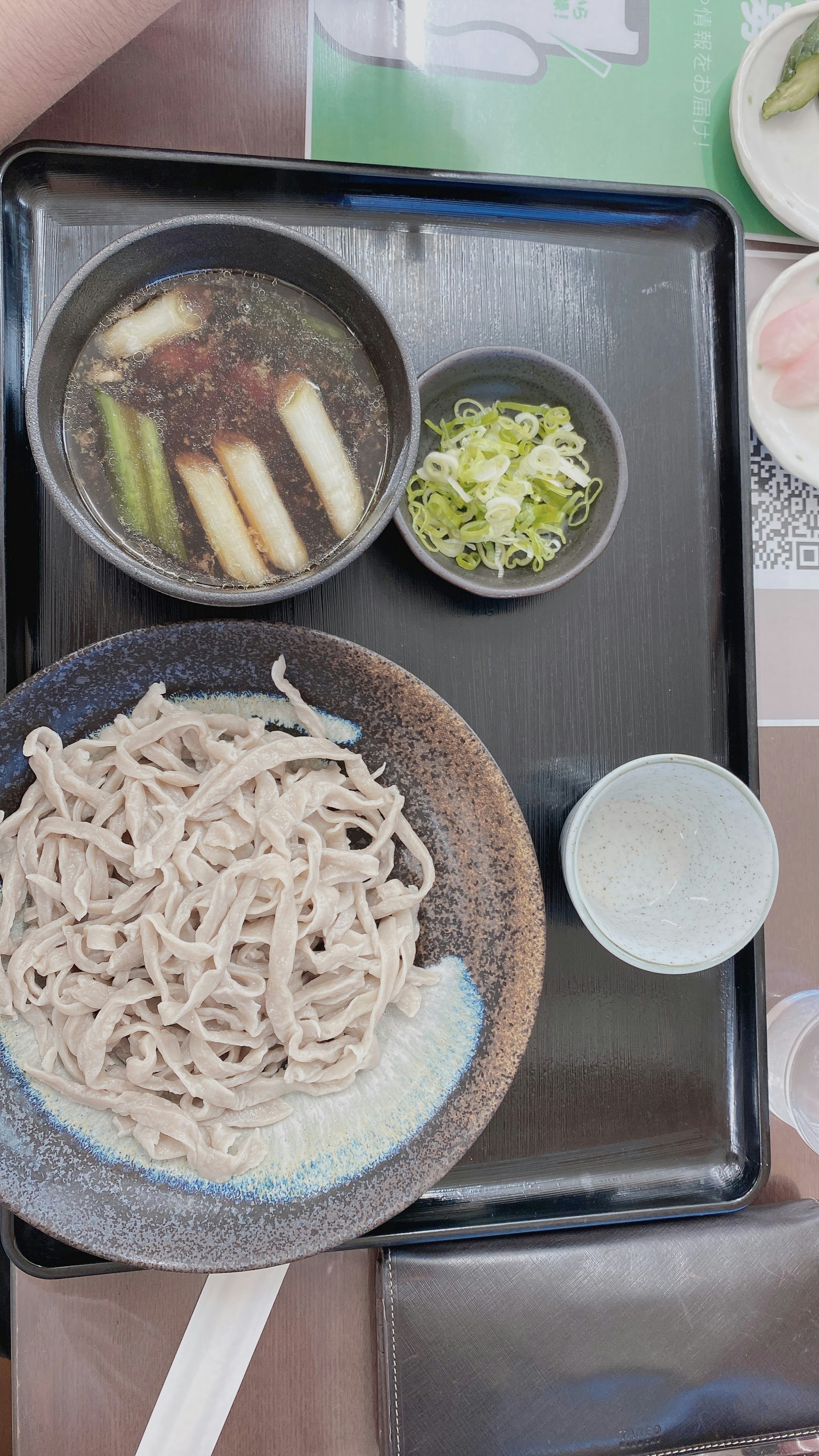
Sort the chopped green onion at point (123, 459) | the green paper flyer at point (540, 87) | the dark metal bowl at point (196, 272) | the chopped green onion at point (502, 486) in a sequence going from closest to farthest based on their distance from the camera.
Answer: the dark metal bowl at point (196, 272)
the chopped green onion at point (123, 459)
the chopped green onion at point (502, 486)
the green paper flyer at point (540, 87)

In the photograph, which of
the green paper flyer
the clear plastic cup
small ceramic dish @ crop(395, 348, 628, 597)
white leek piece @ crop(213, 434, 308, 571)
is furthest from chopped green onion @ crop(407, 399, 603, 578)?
the clear plastic cup

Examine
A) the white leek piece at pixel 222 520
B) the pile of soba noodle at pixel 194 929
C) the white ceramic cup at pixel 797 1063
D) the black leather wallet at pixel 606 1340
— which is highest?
the white leek piece at pixel 222 520

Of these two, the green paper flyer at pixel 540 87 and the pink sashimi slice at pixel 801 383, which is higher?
the green paper flyer at pixel 540 87

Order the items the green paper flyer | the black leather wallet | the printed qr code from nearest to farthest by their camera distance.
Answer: the black leather wallet < the green paper flyer < the printed qr code

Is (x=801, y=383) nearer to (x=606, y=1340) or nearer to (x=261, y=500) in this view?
(x=261, y=500)

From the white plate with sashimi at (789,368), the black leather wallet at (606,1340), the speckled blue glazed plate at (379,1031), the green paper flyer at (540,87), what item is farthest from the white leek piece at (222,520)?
the black leather wallet at (606,1340)

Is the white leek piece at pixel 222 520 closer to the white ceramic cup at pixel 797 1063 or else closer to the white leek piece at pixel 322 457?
the white leek piece at pixel 322 457

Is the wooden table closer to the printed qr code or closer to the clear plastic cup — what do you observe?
the clear plastic cup
